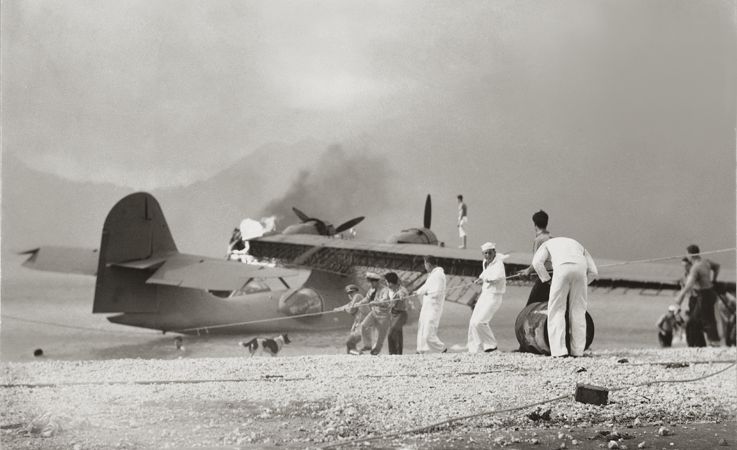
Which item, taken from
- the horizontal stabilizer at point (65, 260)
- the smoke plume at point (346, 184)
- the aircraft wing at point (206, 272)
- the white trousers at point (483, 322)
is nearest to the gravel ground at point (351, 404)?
the white trousers at point (483, 322)

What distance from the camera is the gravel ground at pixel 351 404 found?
6.31 m

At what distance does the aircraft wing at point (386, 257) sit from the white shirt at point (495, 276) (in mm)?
532

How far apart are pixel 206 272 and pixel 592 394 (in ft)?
25.0

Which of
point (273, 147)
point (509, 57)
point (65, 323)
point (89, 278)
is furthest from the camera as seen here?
point (89, 278)

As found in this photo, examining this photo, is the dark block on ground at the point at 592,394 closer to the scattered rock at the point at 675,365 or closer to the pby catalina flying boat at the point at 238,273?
the scattered rock at the point at 675,365

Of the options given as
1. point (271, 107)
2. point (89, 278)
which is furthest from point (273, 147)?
point (89, 278)

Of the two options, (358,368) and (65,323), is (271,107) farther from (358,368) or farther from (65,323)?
(65,323)

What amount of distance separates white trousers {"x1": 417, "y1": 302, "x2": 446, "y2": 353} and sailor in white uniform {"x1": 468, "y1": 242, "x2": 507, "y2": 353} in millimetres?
809

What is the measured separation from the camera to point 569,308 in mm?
8656

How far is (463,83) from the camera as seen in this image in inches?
308

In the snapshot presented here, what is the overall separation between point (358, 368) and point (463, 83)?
321cm

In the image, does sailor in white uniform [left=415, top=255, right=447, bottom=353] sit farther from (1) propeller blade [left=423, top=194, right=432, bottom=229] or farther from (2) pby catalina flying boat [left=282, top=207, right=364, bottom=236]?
(2) pby catalina flying boat [left=282, top=207, right=364, bottom=236]

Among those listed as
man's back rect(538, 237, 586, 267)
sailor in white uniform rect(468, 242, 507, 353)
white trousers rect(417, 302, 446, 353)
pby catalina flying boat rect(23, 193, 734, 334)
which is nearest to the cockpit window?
pby catalina flying boat rect(23, 193, 734, 334)

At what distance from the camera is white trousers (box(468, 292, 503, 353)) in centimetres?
1053
